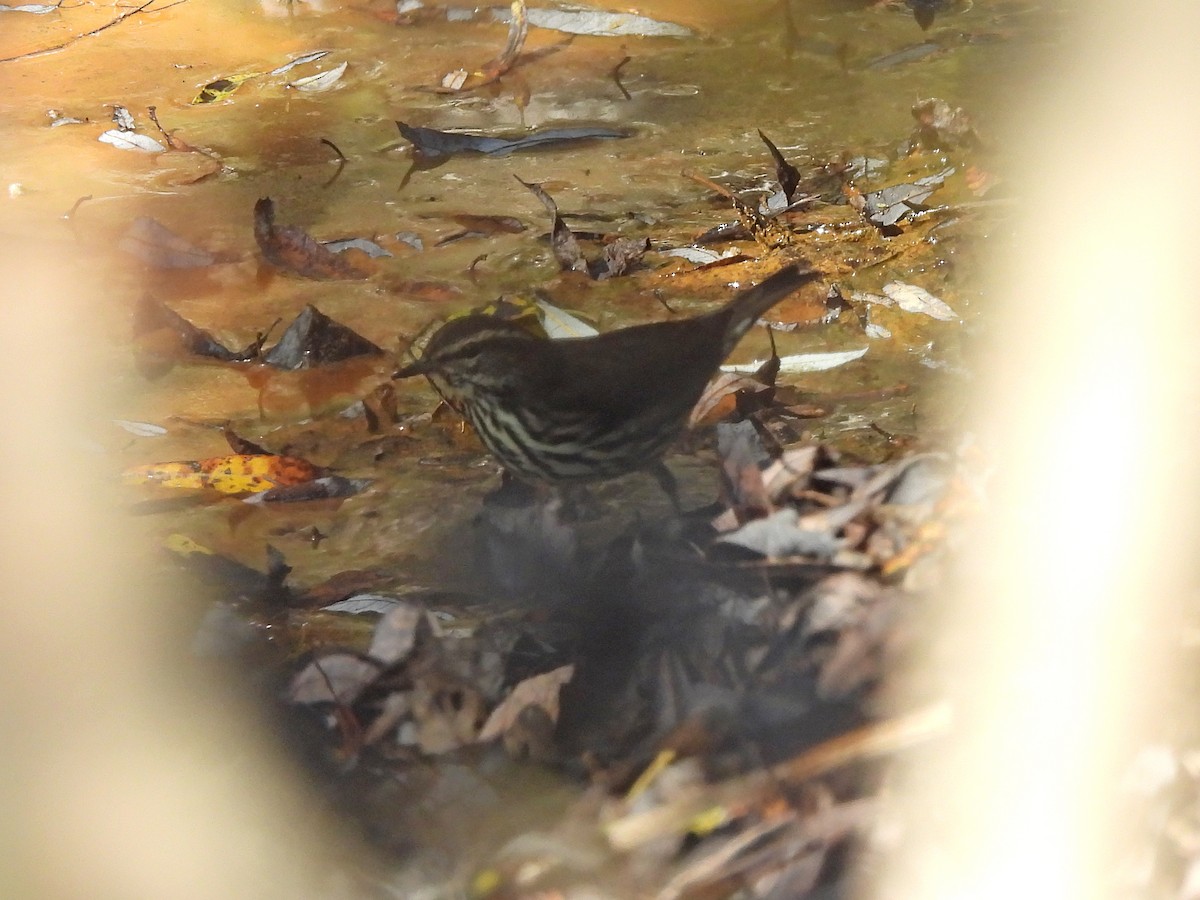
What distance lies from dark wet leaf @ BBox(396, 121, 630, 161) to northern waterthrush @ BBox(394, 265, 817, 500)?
2.26 m

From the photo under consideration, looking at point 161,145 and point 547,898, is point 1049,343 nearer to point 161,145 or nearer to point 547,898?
point 547,898

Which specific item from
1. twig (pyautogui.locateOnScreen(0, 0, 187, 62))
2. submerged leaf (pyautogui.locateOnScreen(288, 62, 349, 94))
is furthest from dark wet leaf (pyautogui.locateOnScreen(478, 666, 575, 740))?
twig (pyautogui.locateOnScreen(0, 0, 187, 62))

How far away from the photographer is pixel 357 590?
2.59 meters

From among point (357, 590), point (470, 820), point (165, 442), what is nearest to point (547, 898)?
point (470, 820)

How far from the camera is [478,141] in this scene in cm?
507

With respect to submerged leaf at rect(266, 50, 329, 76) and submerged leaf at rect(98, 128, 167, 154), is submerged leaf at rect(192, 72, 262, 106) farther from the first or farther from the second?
submerged leaf at rect(98, 128, 167, 154)

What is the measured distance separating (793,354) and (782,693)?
1.48m

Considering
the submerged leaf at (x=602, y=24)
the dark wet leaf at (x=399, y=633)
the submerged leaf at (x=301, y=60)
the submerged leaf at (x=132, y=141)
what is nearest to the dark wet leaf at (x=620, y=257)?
the dark wet leaf at (x=399, y=633)

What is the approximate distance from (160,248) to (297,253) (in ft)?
1.53

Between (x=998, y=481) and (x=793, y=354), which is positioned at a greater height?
(x=998, y=481)

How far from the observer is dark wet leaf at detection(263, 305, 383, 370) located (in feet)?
11.8

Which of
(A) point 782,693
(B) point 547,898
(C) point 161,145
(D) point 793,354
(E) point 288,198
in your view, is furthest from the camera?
(C) point 161,145

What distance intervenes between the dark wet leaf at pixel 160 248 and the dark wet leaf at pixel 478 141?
1116 millimetres

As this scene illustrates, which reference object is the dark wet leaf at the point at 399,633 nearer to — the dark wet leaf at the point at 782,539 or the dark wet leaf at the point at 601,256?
the dark wet leaf at the point at 782,539
